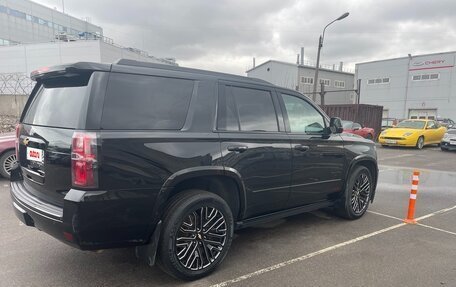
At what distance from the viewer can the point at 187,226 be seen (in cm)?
312

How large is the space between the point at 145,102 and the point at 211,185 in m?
1.09

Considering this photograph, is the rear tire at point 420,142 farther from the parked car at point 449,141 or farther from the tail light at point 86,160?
the tail light at point 86,160

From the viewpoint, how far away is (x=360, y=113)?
1959 cm

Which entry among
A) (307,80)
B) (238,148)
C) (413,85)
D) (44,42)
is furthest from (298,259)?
(44,42)

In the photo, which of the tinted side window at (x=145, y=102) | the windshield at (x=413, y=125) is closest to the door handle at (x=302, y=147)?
the tinted side window at (x=145, y=102)

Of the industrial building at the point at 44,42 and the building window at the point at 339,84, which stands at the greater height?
the industrial building at the point at 44,42

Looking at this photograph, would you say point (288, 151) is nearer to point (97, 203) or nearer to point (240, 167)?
point (240, 167)

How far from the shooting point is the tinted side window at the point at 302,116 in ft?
13.7

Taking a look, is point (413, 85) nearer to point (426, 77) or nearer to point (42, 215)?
point (426, 77)

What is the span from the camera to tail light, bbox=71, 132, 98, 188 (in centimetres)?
256

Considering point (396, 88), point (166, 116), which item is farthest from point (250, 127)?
point (396, 88)

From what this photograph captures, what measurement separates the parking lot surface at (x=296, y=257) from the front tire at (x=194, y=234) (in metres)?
0.17

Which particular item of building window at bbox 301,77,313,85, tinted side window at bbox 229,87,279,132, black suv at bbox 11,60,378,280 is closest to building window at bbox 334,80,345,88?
building window at bbox 301,77,313,85

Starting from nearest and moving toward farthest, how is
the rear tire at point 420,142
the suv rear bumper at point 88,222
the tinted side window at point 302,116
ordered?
the suv rear bumper at point 88,222 → the tinted side window at point 302,116 → the rear tire at point 420,142
